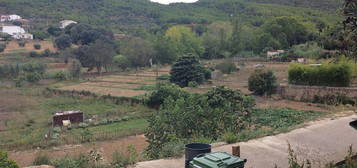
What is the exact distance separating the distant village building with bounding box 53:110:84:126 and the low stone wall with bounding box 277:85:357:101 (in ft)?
41.9

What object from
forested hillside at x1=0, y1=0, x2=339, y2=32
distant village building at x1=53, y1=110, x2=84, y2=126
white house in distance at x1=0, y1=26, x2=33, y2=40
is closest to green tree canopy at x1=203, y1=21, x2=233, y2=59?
forested hillside at x1=0, y1=0, x2=339, y2=32

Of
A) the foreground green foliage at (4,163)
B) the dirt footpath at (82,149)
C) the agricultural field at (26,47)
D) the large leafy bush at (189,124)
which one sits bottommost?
the dirt footpath at (82,149)

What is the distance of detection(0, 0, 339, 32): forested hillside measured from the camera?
242 ft

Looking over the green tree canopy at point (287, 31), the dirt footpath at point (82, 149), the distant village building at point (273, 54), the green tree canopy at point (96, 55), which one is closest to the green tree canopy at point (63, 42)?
the green tree canopy at point (96, 55)

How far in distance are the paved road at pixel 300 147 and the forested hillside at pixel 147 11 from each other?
56.6 metres

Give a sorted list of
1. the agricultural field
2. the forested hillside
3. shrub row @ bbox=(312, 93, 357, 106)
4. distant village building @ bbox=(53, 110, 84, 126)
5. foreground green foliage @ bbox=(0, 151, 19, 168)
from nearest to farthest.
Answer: foreground green foliage @ bbox=(0, 151, 19, 168) → shrub row @ bbox=(312, 93, 357, 106) → distant village building @ bbox=(53, 110, 84, 126) → the agricultural field → the forested hillside

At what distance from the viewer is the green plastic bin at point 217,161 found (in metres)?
4.74

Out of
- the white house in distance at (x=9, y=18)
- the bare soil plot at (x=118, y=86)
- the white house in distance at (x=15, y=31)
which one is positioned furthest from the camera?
the white house in distance at (x=9, y=18)

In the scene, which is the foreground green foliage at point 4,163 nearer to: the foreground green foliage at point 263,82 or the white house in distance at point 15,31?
the foreground green foliage at point 263,82

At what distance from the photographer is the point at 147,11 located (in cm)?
9869

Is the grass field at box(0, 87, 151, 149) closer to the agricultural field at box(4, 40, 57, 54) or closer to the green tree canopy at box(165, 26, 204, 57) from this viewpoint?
the agricultural field at box(4, 40, 57, 54)

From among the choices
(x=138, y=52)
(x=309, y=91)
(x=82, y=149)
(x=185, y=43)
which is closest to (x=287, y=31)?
(x=185, y=43)

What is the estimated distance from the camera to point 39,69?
4053cm

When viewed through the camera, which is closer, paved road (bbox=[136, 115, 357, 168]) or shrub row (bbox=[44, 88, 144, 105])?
paved road (bbox=[136, 115, 357, 168])
